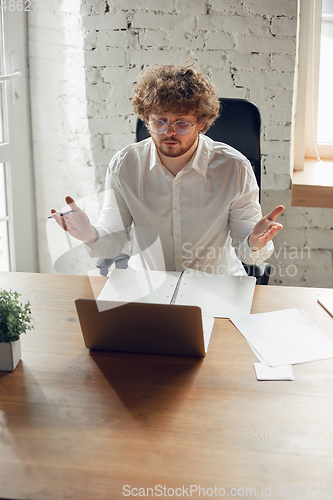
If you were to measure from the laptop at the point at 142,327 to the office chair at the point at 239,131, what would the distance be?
1.81ft

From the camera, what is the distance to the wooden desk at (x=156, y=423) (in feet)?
2.46

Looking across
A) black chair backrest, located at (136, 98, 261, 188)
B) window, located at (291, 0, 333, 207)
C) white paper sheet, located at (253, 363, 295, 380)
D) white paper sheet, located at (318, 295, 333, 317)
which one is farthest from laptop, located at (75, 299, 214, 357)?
window, located at (291, 0, 333, 207)

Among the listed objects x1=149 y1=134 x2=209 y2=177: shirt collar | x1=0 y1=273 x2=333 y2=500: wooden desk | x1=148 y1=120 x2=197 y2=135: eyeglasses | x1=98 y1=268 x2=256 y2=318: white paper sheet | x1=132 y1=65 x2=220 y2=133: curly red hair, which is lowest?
x1=0 y1=273 x2=333 y2=500: wooden desk

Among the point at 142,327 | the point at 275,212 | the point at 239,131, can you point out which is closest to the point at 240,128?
the point at 239,131

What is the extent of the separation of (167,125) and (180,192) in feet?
0.77

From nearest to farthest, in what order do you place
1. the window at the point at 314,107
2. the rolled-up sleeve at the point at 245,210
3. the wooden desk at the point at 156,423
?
the wooden desk at the point at 156,423 < the rolled-up sleeve at the point at 245,210 < the window at the point at 314,107

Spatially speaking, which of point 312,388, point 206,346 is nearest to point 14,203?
point 206,346

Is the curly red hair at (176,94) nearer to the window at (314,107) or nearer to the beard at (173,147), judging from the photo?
the beard at (173,147)

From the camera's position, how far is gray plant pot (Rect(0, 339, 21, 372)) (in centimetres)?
102

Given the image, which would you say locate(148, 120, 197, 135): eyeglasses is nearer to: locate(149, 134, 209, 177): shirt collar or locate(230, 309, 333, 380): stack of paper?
locate(149, 134, 209, 177): shirt collar

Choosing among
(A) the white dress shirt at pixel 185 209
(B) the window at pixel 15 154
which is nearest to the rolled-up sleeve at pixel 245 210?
(A) the white dress shirt at pixel 185 209

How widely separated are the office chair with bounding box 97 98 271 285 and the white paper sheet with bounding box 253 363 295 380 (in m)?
0.60

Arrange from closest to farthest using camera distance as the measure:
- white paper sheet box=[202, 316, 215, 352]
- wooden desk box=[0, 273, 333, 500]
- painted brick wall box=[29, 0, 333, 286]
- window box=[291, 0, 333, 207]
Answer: wooden desk box=[0, 273, 333, 500] → white paper sheet box=[202, 316, 215, 352] → painted brick wall box=[29, 0, 333, 286] → window box=[291, 0, 333, 207]

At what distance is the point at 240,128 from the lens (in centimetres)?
172
